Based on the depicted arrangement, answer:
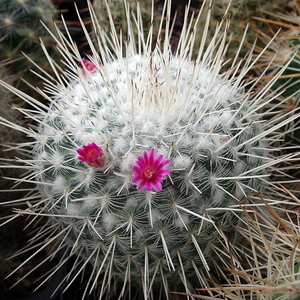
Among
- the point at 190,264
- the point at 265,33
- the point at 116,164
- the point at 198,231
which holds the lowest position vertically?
the point at 190,264

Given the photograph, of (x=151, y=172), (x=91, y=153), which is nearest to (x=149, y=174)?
(x=151, y=172)

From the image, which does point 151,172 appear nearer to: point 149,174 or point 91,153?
point 149,174

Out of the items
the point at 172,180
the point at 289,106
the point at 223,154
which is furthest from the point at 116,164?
the point at 289,106

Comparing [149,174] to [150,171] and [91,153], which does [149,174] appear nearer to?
[150,171]

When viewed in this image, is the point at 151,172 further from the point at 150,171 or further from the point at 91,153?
the point at 91,153

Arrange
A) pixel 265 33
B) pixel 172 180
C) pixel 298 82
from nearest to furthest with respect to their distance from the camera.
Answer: pixel 172 180
pixel 298 82
pixel 265 33

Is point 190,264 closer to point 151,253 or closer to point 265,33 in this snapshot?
point 151,253

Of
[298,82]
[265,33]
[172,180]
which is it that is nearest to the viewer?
[172,180]

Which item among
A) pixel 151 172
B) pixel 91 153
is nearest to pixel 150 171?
pixel 151 172
